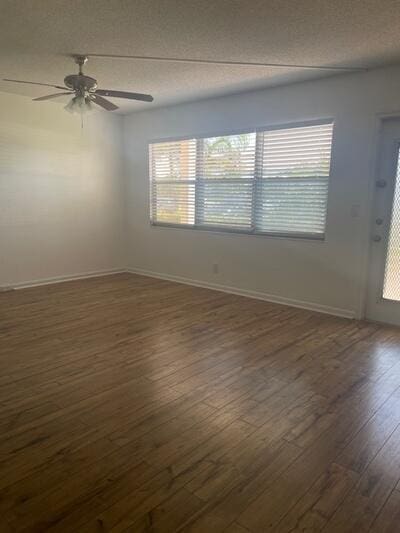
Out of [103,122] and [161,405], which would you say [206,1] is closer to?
[161,405]

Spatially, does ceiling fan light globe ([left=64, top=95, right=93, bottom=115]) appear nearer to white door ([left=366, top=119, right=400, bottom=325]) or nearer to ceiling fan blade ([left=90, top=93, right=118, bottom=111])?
ceiling fan blade ([left=90, top=93, right=118, bottom=111])

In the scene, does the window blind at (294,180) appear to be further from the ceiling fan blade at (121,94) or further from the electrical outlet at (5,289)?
the electrical outlet at (5,289)

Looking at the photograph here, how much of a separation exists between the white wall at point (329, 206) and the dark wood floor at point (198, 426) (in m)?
0.66

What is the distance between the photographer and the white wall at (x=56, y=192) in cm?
486

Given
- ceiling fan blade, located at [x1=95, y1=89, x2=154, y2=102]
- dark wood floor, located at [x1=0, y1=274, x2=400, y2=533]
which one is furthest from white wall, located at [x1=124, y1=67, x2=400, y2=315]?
ceiling fan blade, located at [x1=95, y1=89, x2=154, y2=102]

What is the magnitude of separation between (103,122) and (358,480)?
5.70m

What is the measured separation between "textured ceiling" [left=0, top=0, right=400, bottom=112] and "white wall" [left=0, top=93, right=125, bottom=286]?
3.60ft

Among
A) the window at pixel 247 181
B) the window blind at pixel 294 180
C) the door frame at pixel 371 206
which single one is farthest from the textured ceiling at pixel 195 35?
the window at pixel 247 181

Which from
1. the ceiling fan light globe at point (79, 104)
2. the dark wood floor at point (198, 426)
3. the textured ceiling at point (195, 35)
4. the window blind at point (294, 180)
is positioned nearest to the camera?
the dark wood floor at point (198, 426)

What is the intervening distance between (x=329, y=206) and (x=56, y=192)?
376cm

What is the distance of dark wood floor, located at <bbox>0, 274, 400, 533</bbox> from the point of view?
154 centimetres

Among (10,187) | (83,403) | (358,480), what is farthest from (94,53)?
(358,480)

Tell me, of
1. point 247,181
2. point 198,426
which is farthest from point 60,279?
point 198,426

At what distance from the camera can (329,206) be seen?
408 centimetres
